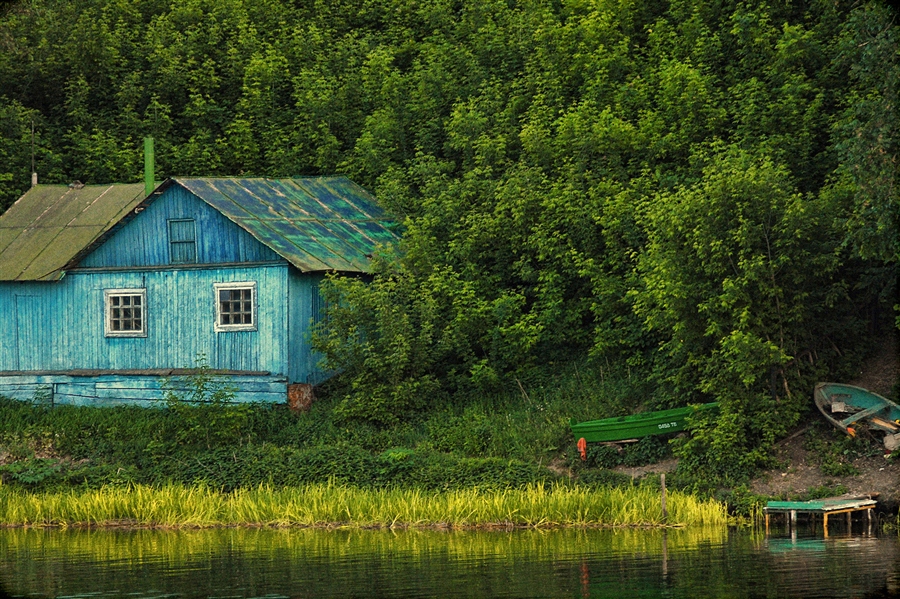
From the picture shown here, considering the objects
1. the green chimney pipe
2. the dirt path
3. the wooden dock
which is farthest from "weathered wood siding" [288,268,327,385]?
the wooden dock

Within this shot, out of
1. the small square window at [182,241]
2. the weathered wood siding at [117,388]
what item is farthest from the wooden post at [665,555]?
the small square window at [182,241]

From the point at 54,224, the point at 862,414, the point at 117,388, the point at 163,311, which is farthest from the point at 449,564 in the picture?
the point at 54,224

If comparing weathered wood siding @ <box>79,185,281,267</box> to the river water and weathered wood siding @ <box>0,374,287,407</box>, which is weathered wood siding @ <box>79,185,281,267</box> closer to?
weathered wood siding @ <box>0,374,287,407</box>

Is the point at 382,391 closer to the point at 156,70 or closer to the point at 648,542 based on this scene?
the point at 648,542

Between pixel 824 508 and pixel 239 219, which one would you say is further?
pixel 239 219

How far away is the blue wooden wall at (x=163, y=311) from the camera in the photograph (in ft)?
103

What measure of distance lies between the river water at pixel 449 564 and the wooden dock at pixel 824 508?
951 millimetres

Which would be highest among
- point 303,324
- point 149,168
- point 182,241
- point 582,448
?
point 149,168

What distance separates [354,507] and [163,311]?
9.66m

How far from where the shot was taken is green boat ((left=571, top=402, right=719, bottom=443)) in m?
27.4

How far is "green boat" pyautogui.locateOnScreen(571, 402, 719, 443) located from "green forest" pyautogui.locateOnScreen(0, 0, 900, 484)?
2.12ft

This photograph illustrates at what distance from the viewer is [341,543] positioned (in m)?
23.0

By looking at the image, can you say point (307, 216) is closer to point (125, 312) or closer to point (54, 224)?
point (125, 312)

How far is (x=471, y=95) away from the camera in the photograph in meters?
38.5
